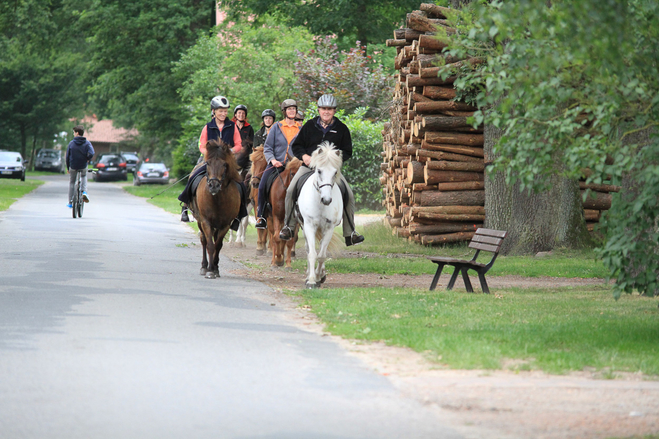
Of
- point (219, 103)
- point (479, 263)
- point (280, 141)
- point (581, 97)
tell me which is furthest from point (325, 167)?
point (581, 97)

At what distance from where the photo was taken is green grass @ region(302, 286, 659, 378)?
725 centimetres

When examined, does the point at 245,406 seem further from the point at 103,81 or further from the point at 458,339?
the point at 103,81

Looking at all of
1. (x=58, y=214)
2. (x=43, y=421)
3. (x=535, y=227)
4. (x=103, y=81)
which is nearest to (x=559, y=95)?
(x=43, y=421)

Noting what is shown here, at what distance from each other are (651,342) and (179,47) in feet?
138

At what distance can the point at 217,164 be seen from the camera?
12.3 metres

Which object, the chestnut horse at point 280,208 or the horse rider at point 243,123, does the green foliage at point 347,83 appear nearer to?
the horse rider at point 243,123

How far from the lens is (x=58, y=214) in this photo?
964 inches

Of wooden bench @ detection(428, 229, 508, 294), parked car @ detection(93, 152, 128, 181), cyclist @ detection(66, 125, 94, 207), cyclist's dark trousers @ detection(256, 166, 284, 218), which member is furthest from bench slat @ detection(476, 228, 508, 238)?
parked car @ detection(93, 152, 128, 181)

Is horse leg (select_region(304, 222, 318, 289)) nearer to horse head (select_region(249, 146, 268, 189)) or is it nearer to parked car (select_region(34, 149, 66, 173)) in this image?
horse head (select_region(249, 146, 268, 189))

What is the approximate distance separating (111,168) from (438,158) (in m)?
47.3

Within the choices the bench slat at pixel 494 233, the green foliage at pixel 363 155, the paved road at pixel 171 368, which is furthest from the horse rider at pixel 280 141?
the green foliage at pixel 363 155

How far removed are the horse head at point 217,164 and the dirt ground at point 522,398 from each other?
473 cm

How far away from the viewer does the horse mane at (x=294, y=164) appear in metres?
13.4

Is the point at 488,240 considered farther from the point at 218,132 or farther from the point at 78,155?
the point at 78,155
